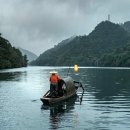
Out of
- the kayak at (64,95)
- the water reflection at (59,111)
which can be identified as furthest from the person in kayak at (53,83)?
the water reflection at (59,111)

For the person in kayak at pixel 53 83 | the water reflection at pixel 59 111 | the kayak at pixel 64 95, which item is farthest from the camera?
the person in kayak at pixel 53 83

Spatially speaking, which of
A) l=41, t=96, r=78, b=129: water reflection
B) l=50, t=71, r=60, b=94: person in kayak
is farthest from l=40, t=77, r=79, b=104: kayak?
l=50, t=71, r=60, b=94: person in kayak

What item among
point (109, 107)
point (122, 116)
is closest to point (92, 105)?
point (109, 107)

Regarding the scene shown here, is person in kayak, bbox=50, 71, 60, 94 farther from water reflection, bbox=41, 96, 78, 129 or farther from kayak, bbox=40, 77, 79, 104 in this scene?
water reflection, bbox=41, 96, 78, 129

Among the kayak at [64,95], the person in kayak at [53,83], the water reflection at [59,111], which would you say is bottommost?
the water reflection at [59,111]

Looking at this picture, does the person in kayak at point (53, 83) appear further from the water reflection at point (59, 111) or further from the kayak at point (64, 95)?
the water reflection at point (59, 111)

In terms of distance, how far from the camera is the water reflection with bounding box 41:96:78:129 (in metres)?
29.8

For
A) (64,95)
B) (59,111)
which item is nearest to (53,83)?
(64,95)

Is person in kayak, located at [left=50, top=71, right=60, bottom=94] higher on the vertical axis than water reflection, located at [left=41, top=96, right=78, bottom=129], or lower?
higher

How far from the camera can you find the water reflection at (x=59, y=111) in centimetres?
2983

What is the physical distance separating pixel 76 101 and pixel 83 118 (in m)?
14.0

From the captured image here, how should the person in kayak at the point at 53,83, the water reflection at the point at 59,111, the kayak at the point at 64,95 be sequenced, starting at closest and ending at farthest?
1. the water reflection at the point at 59,111
2. the kayak at the point at 64,95
3. the person in kayak at the point at 53,83

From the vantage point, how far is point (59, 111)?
36.9 metres

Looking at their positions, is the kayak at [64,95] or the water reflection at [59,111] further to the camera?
the kayak at [64,95]
